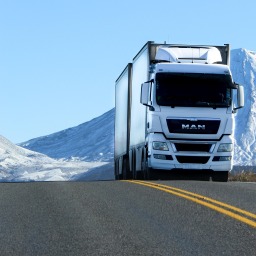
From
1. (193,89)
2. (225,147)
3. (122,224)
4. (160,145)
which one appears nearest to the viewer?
(122,224)

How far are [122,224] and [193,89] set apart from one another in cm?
1186

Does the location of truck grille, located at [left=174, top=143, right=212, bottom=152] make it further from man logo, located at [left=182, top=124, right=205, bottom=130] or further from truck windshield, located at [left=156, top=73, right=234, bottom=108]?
truck windshield, located at [left=156, top=73, right=234, bottom=108]

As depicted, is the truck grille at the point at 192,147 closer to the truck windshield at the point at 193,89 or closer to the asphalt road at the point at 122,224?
the truck windshield at the point at 193,89

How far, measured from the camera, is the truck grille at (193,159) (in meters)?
22.9

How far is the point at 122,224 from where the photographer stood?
36.7 feet

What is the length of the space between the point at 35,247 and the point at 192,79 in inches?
550

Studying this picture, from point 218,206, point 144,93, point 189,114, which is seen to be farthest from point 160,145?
point 218,206

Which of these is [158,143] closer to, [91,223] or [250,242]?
[91,223]

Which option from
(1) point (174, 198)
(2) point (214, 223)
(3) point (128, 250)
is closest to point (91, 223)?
(2) point (214, 223)

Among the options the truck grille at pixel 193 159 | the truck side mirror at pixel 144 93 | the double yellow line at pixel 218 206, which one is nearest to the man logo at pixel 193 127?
the truck grille at pixel 193 159

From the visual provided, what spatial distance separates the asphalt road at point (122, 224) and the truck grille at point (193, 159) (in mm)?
5875

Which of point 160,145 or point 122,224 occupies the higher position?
point 122,224

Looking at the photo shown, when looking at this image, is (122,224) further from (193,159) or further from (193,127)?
(193,159)

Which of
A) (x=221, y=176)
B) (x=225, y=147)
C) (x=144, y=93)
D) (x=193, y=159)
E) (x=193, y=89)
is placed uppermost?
(x=193, y=89)
